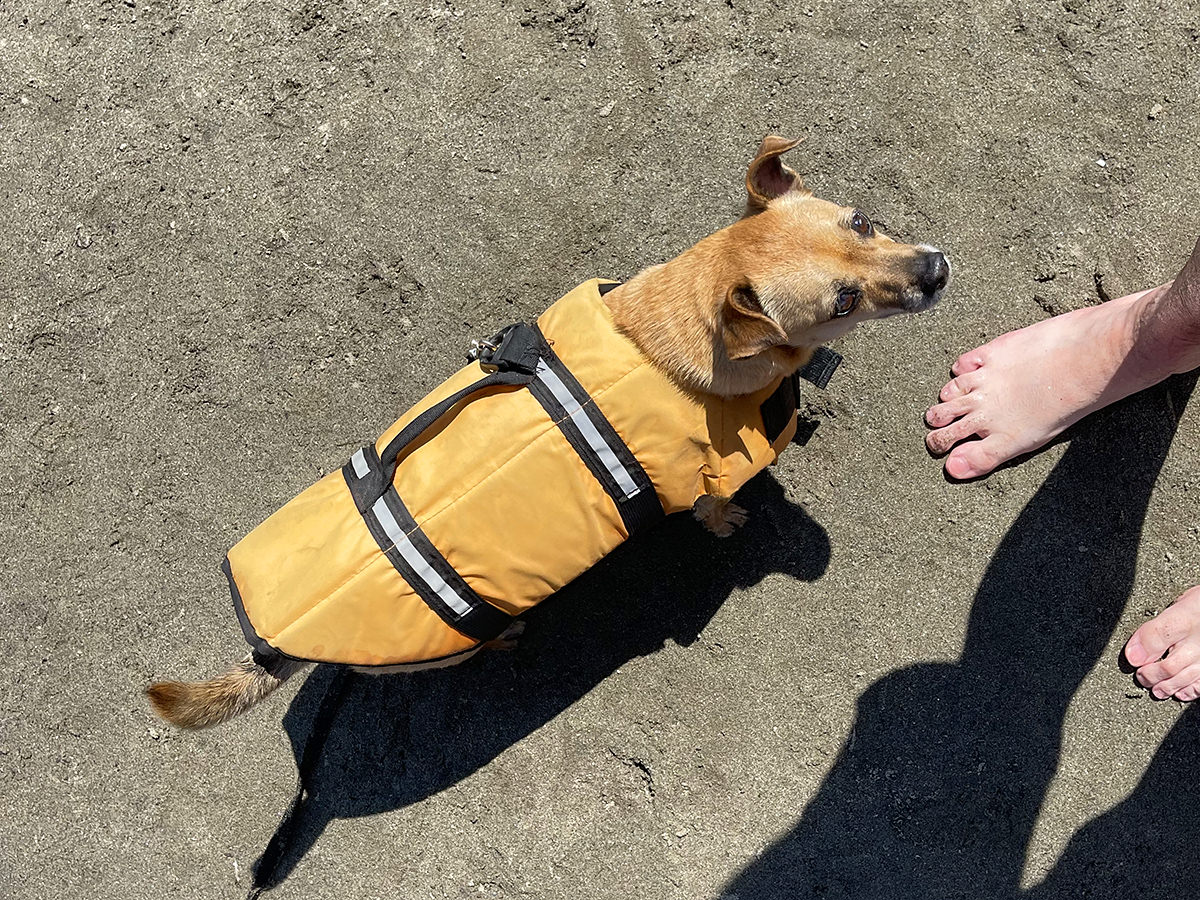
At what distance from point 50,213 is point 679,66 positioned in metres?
2.81

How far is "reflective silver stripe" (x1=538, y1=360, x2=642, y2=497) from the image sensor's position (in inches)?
95.8

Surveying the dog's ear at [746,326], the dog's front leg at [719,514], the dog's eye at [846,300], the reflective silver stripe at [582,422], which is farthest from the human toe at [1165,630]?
the reflective silver stripe at [582,422]

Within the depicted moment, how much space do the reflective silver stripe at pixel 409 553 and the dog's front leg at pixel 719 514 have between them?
923mm

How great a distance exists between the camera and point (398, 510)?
2449 mm

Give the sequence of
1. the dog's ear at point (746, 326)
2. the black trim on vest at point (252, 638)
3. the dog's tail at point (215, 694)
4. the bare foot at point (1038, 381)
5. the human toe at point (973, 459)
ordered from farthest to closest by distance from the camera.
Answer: the human toe at point (973, 459)
the bare foot at point (1038, 381)
the dog's tail at point (215, 694)
the black trim on vest at point (252, 638)
the dog's ear at point (746, 326)

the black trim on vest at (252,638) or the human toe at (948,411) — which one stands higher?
the black trim on vest at (252,638)

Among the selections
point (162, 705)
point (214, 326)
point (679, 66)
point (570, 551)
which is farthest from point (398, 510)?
point (679, 66)

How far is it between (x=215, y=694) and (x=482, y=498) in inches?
45.0

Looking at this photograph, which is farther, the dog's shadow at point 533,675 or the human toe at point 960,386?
the dog's shadow at point 533,675

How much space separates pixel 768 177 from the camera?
2.50m

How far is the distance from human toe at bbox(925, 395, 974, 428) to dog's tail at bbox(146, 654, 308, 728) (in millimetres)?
2526

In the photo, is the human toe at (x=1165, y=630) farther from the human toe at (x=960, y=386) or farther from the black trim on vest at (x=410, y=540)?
the black trim on vest at (x=410, y=540)

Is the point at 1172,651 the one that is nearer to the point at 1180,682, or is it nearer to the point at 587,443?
the point at 1180,682

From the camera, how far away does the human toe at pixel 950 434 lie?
308 cm
